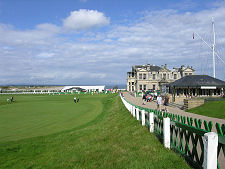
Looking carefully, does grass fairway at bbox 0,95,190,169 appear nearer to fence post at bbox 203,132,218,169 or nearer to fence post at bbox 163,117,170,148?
fence post at bbox 163,117,170,148

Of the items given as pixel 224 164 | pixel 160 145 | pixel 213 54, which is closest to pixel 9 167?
pixel 160 145

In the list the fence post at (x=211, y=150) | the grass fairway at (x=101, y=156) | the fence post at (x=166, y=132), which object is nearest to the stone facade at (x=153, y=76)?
the grass fairway at (x=101, y=156)

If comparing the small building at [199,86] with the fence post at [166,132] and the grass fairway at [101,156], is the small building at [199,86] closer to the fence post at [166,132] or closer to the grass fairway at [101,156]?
the grass fairway at [101,156]

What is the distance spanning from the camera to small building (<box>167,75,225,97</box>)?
106 feet

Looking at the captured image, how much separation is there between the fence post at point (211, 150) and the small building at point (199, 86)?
30220 mm

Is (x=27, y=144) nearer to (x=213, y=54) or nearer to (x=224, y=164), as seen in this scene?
(x=224, y=164)

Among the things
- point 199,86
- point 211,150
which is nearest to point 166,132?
point 211,150

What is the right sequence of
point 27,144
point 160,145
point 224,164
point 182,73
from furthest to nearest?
1. point 182,73
2. point 27,144
3. point 160,145
4. point 224,164

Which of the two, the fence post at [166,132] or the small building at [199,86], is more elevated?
the small building at [199,86]

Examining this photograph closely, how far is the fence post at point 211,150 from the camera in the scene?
13.6 ft

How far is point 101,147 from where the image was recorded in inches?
343

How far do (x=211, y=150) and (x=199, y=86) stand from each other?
99.9 feet

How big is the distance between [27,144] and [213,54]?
1431 inches

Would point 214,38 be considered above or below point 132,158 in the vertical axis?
above
